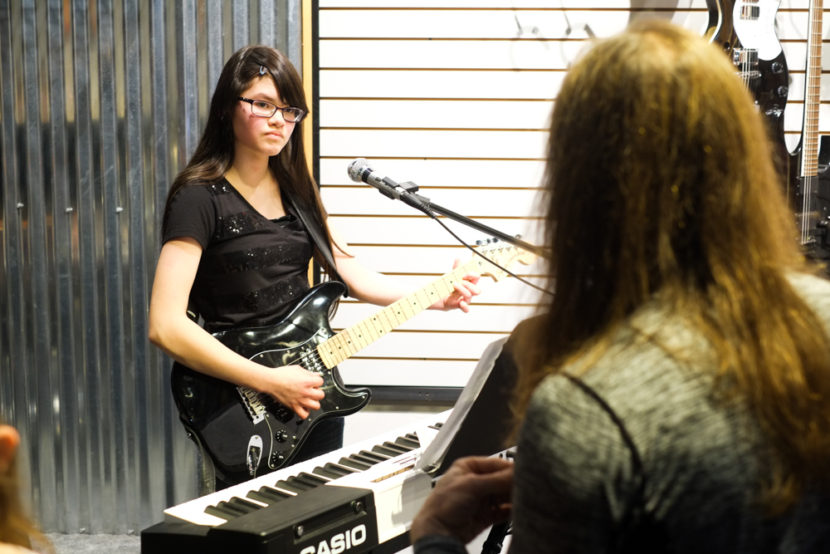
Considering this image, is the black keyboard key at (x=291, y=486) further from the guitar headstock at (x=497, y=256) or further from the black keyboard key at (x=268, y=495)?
the guitar headstock at (x=497, y=256)

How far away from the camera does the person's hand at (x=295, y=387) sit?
7.96 feet

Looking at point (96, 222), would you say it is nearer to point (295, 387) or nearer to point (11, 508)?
point (295, 387)

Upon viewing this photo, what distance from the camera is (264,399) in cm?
249

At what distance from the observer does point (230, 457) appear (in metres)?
2.45

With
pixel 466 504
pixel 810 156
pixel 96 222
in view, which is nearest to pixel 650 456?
pixel 466 504

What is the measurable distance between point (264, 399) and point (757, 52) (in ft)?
7.17

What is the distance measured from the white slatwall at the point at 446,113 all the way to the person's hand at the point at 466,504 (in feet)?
8.42

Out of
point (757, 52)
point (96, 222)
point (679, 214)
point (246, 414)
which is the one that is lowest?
point (246, 414)

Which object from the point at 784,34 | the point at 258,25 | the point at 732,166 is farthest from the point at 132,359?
the point at 732,166

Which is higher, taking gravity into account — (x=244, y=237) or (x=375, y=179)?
(x=375, y=179)

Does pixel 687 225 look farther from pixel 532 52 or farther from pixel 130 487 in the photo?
Answer: pixel 130 487

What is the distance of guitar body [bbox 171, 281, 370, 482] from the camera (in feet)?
8.04

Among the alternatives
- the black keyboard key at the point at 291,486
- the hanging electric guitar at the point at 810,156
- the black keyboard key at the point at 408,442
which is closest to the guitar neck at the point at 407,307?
the black keyboard key at the point at 408,442

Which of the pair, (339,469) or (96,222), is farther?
(96,222)
